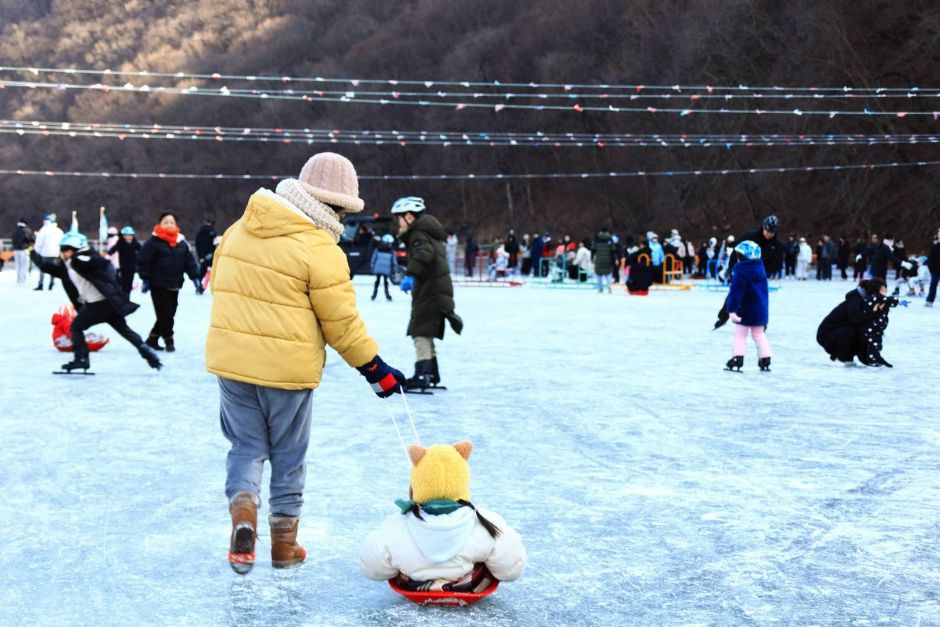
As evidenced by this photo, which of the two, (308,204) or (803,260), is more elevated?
(308,204)

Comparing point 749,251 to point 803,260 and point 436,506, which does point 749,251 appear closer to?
point 436,506

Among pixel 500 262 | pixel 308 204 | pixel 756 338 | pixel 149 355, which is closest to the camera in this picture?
pixel 308 204

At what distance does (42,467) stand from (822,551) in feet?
12.3

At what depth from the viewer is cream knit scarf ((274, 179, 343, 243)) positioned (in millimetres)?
3809

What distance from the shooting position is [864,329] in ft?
34.3

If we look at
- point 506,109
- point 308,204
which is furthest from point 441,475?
point 506,109

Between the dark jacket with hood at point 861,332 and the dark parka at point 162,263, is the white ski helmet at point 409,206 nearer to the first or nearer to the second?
the dark parka at point 162,263

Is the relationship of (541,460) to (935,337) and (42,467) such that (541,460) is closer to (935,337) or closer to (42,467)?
(42,467)

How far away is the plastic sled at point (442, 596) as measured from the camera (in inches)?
137

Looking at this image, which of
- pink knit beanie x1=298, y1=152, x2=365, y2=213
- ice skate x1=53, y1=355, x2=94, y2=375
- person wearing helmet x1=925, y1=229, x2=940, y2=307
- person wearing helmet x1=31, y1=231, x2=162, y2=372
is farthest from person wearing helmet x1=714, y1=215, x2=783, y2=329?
pink knit beanie x1=298, y1=152, x2=365, y2=213

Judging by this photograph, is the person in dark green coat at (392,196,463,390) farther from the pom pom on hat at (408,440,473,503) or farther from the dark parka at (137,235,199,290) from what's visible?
the pom pom on hat at (408,440,473,503)

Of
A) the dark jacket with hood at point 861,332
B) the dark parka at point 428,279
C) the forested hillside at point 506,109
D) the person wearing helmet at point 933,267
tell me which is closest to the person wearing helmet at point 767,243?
the dark jacket with hood at point 861,332

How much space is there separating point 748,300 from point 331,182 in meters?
6.74

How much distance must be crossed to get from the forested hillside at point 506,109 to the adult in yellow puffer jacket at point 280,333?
3300cm
